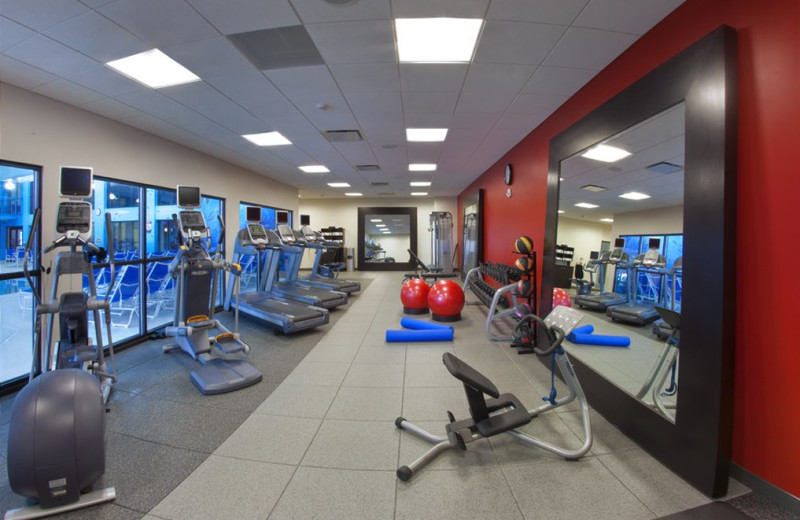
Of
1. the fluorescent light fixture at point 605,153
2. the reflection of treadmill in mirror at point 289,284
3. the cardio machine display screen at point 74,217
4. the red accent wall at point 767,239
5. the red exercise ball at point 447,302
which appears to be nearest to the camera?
the red accent wall at point 767,239

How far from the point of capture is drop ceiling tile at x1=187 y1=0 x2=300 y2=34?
2049mm

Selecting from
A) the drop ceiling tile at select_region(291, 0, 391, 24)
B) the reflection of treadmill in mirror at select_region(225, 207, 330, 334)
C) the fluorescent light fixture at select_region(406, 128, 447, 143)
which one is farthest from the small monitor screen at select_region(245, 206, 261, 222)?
the drop ceiling tile at select_region(291, 0, 391, 24)

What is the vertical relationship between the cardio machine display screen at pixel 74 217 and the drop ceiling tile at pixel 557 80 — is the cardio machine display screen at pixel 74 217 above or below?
below

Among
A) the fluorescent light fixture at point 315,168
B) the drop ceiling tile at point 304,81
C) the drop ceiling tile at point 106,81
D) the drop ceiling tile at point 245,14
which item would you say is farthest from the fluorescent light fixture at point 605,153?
the fluorescent light fixture at point 315,168

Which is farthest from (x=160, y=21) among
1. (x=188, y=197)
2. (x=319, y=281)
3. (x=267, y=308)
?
(x=319, y=281)

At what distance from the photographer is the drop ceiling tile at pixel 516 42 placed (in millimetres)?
2285

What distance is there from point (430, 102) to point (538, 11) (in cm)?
159

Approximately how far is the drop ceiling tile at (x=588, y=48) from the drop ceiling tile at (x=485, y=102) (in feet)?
2.25

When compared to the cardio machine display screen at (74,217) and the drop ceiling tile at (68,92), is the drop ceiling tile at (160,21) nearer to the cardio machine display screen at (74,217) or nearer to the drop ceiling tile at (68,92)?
the drop ceiling tile at (68,92)

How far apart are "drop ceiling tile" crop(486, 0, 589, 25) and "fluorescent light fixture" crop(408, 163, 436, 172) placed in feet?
14.8

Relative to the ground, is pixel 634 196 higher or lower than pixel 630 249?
higher

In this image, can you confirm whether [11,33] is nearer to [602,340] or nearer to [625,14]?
[625,14]

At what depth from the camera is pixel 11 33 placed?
2.27 metres

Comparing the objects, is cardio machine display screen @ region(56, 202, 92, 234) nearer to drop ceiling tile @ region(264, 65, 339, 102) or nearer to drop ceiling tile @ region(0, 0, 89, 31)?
drop ceiling tile @ region(0, 0, 89, 31)
